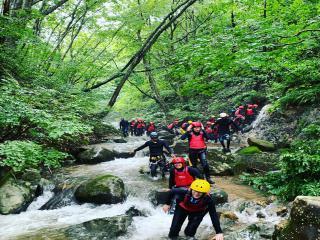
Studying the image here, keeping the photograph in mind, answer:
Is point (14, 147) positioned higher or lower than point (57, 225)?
higher

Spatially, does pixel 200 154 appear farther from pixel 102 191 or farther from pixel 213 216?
pixel 213 216

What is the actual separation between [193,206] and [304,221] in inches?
80.5

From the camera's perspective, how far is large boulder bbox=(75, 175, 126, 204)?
913 centimetres

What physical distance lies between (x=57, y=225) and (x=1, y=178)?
3409 millimetres

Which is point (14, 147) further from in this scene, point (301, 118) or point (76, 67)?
point (301, 118)

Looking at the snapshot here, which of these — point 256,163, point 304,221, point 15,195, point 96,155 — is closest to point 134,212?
point 15,195

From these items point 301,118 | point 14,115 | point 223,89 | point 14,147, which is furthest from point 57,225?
Result: point 223,89

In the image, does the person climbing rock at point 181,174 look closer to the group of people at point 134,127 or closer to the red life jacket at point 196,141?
the red life jacket at point 196,141

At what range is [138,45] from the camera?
21.5 m

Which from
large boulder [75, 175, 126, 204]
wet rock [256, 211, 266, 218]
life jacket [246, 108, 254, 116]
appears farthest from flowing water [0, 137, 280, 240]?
Result: life jacket [246, 108, 254, 116]

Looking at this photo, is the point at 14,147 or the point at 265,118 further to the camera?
the point at 265,118

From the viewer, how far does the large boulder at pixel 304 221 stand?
14.6 ft

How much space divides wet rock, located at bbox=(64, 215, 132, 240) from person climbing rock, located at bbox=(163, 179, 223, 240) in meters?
1.21

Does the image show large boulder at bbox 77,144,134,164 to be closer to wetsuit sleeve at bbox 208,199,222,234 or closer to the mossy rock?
the mossy rock
